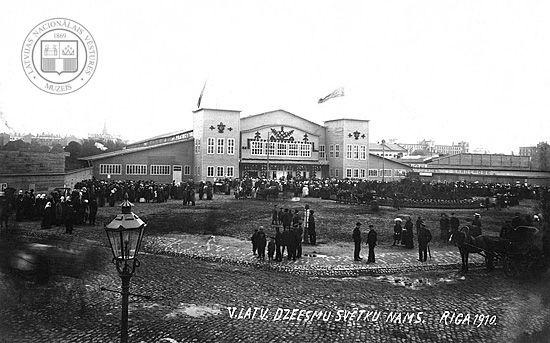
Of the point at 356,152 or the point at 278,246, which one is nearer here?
the point at 278,246

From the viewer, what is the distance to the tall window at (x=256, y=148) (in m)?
37.5

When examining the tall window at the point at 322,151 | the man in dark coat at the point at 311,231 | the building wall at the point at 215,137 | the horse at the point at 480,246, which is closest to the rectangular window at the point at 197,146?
the building wall at the point at 215,137

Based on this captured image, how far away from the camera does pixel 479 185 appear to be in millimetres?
24641

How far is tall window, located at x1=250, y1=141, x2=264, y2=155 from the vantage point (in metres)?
37.5

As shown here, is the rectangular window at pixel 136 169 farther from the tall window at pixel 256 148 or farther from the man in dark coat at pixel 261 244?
the tall window at pixel 256 148

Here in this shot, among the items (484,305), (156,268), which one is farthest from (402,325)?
(156,268)

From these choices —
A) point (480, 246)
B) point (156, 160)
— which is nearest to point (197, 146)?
point (156, 160)

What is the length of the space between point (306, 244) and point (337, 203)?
681cm

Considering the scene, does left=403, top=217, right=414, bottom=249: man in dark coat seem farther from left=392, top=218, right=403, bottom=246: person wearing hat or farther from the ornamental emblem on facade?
the ornamental emblem on facade

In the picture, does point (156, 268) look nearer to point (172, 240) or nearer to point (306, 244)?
point (172, 240)

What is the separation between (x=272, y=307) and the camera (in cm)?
884

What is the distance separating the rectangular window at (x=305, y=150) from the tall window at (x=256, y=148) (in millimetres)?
3955

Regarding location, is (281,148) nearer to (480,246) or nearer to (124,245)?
(480,246)

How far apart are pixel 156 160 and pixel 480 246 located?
21.6 m
